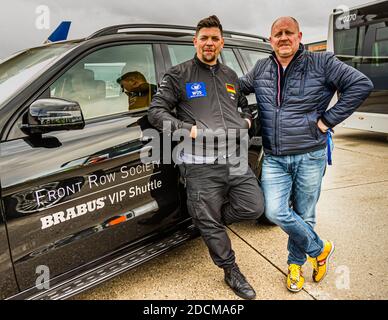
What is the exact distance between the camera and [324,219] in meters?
3.53

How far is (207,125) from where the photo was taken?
2252 mm

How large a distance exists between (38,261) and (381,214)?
3257 mm

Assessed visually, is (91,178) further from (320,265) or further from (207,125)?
(320,265)

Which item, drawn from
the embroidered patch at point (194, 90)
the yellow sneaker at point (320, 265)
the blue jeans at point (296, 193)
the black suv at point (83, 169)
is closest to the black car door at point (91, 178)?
the black suv at point (83, 169)

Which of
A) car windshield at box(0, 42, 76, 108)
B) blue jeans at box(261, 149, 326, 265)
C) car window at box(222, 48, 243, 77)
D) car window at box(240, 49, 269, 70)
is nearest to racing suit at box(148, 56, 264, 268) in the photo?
blue jeans at box(261, 149, 326, 265)

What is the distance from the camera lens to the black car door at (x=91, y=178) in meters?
1.76

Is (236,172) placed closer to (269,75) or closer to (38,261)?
(269,75)

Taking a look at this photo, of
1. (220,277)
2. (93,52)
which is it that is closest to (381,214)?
(220,277)

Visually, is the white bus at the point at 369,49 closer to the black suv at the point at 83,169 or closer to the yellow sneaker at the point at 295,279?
the yellow sneaker at the point at 295,279

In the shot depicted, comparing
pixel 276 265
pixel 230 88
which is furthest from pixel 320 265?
pixel 230 88

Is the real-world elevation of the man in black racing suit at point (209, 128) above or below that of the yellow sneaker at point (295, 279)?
above

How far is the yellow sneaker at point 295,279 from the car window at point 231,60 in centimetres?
181

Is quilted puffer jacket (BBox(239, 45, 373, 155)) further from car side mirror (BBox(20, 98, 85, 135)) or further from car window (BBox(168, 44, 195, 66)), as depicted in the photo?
car side mirror (BBox(20, 98, 85, 135))

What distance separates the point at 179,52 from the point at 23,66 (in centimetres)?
115
